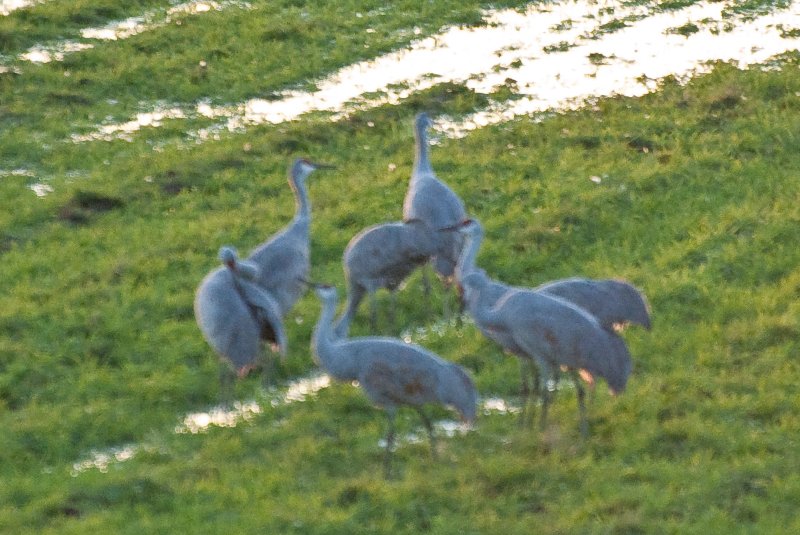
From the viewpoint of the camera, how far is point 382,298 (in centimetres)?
1012

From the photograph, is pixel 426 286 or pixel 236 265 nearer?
pixel 236 265

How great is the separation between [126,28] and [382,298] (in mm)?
7535

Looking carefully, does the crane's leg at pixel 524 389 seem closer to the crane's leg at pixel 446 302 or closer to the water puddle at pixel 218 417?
the water puddle at pixel 218 417

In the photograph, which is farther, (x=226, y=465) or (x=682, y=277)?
(x=682, y=277)

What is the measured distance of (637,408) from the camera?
311 inches

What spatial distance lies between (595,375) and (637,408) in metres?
0.44

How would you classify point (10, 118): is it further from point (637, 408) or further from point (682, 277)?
point (637, 408)

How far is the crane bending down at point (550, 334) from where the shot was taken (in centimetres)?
755

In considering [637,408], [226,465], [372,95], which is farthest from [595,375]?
[372,95]

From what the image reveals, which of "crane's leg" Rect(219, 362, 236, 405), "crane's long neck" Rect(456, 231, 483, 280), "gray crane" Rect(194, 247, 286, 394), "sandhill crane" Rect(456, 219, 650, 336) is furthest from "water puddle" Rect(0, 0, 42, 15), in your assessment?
"sandhill crane" Rect(456, 219, 650, 336)

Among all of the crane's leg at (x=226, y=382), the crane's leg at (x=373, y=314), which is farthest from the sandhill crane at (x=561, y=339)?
the crane's leg at (x=373, y=314)

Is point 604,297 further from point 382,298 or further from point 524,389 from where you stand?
point 382,298

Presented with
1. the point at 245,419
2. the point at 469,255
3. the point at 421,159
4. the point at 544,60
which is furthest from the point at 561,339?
the point at 544,60

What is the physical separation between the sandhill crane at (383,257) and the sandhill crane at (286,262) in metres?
0.32
